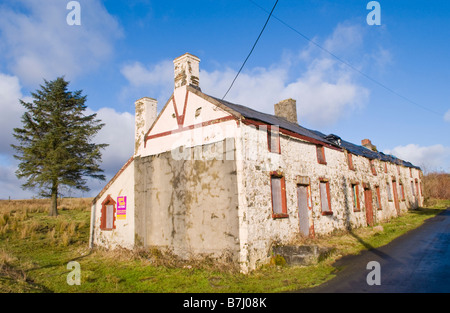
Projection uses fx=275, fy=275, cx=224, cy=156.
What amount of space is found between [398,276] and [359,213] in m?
10.4

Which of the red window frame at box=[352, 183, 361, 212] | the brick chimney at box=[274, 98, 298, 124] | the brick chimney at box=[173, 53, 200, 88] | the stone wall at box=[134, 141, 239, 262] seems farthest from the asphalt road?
the brick chimney at box=[274, 98, 298, 124]

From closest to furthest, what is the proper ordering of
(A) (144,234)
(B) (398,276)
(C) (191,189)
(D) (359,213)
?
(B) (398,276) < (C) (191,189) < (A) (144,234) < (D) (359,213)

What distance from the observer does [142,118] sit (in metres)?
13.9

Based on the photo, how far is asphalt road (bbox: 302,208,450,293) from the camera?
247 inches

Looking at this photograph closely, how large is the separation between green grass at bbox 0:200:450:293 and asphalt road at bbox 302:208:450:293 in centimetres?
52

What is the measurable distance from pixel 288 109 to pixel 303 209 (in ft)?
31.3

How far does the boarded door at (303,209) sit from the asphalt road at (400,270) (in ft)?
7.60

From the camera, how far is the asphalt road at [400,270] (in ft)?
20.6

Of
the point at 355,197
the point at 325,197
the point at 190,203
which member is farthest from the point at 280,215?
the point at 355,197

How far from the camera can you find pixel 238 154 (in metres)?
9.29

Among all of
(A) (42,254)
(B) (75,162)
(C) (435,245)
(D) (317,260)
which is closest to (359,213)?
(C) (435,245)

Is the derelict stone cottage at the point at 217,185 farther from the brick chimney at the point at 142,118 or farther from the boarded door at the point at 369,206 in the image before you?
the boarded door at the point at 369,206
